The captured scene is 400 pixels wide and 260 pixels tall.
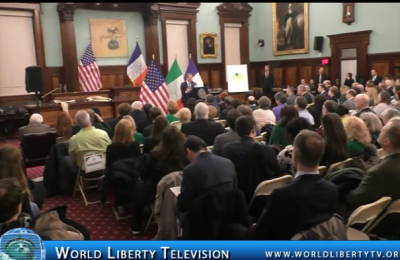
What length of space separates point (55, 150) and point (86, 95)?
Answer: 594 cm

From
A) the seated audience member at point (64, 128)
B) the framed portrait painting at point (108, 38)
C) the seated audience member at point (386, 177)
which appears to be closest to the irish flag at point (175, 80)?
the framed portrait painting at point (108, 38)

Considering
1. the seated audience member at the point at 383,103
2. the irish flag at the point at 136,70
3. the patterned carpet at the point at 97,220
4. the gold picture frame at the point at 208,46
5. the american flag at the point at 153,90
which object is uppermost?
the gold picture frame at the point at 208,46

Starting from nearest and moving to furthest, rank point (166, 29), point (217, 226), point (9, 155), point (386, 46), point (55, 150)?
point (217, 226) → point (9, 155) → point (55, 150) → point (386, 46) → point (166, 29)

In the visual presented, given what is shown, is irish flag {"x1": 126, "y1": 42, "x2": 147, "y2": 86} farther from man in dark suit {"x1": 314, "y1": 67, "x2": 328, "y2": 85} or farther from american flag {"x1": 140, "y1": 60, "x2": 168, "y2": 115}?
man in dark suit {"x1": 314, "y1": 67, "x2": 328, "y2": 85}

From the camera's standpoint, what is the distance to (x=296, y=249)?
2.25m

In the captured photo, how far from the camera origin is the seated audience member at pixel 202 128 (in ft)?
16.1

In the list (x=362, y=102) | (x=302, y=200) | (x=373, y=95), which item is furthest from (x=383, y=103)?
(x=302, y=200)

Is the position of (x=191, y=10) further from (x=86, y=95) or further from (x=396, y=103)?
(x=396, y=103)

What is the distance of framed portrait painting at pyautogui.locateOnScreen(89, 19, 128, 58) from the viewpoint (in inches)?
510

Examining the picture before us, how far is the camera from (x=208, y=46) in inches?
626

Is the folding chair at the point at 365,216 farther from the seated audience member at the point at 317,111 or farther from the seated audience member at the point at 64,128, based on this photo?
the seated audience member at the point at 64,128

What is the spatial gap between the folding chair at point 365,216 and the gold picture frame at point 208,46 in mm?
13653

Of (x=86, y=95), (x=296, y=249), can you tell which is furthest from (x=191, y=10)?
(x=296, y=249)

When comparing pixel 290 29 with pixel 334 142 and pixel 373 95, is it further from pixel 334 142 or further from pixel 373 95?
pixel 334 142
